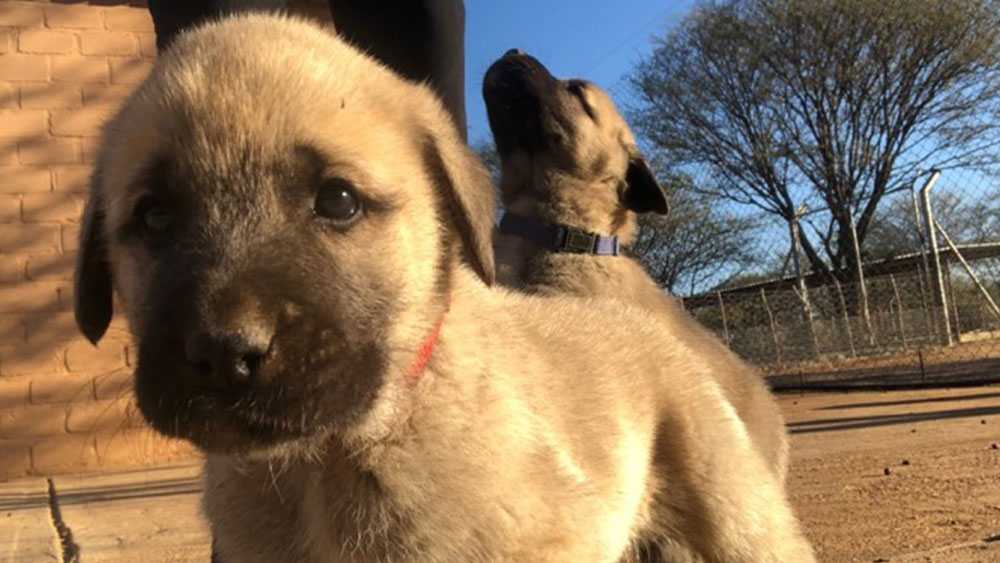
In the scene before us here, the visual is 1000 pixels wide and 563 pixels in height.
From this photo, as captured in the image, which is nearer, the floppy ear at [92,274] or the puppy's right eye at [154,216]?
the puppy's right eye at [154,216]

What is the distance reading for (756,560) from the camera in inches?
103

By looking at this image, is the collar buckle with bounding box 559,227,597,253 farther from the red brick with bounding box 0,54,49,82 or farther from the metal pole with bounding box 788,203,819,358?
the metal pole with bounding box 788,203,819,358

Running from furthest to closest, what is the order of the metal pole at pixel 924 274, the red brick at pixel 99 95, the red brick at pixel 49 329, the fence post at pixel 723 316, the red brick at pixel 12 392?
the fence post at pixel 723 316
the metal pole at pixel 924 274
the red brick at pixel 99 95
the red brick at pixel 49 329
the red brick at pixel 12 392

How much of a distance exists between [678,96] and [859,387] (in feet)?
48.3

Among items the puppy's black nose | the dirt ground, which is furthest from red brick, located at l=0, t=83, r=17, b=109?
the puppy's black nose

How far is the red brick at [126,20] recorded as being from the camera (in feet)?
24.1

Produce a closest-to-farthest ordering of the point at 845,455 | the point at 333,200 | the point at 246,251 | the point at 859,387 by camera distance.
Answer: the point at 246,251 < the point at 333,200 < the point at 845,455 < the point at 859,387

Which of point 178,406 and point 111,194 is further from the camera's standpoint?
point 111,194

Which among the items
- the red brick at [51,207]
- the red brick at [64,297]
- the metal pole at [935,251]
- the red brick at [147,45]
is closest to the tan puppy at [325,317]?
the red brick at [64,297]

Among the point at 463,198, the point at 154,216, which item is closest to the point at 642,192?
the point at 463,198

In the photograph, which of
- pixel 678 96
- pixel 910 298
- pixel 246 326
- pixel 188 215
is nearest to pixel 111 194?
pixel 188 215

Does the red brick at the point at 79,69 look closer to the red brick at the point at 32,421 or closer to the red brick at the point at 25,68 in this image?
the red brick at the point at 25,68

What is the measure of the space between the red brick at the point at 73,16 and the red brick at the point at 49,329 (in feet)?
6.52

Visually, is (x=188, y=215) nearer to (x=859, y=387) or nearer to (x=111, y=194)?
(x=111, y=194)
